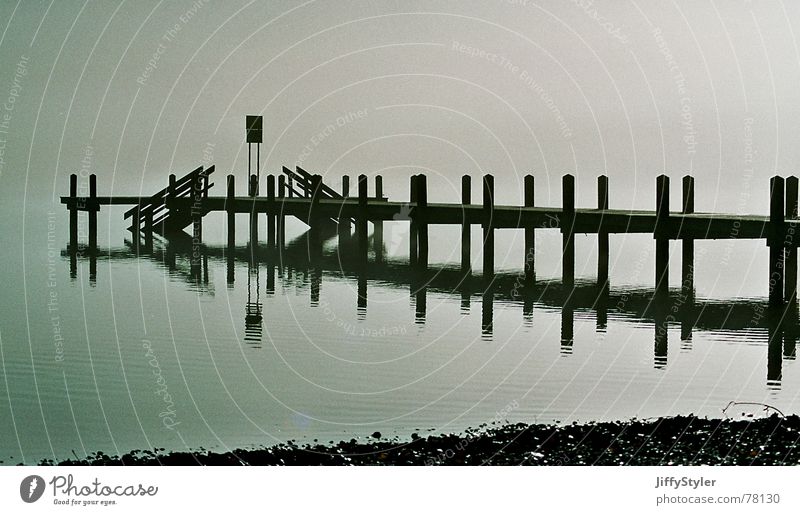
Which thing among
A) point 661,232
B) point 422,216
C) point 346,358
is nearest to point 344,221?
point 422,216

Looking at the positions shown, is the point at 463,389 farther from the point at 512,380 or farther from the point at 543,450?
the point at 543,450

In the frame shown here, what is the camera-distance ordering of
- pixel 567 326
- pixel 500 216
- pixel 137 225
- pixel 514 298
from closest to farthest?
Answer: pixel 567 326 < pixel 514 298 < pixel 500 216 < pixel 137 225

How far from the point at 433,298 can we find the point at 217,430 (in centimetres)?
1172

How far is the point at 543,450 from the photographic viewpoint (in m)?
10.1

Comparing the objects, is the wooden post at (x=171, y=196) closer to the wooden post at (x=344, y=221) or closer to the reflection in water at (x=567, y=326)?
the wooden post at (x=344, y=221)

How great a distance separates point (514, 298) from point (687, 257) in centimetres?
366

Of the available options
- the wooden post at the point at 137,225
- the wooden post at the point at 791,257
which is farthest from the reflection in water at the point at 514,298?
the wooden post at the point at 137,225

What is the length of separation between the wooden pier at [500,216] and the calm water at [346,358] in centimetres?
100

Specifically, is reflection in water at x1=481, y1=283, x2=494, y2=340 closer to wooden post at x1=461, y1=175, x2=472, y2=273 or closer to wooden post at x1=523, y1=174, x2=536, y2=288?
wooden post at x1=523, y1=174, x2=536, y2=288

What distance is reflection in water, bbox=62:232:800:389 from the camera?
57.8ft

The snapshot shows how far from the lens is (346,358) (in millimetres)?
16016

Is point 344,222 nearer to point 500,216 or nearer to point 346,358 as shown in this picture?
point 500,216
